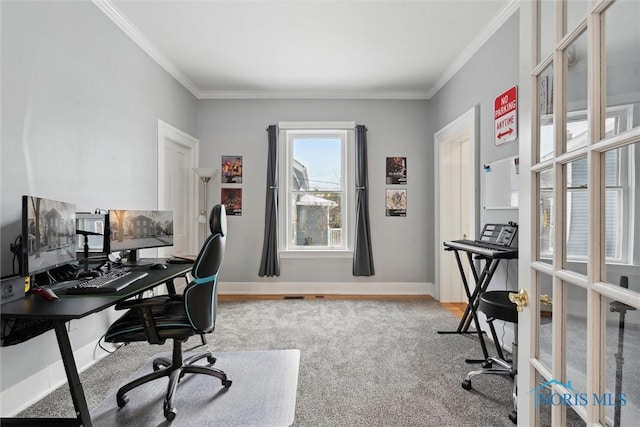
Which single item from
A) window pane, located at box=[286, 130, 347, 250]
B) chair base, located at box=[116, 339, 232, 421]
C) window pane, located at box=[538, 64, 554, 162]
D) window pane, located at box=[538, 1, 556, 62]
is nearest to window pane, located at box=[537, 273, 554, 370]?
window pane, located at box=[538, 64, 554, 162]

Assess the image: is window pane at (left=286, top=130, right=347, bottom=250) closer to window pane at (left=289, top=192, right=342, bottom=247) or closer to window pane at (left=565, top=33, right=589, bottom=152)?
window pane at (left=289, top=192, right=342, bottom=247)

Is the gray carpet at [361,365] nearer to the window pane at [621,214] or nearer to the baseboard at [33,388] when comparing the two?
the baseboard at [33,388]

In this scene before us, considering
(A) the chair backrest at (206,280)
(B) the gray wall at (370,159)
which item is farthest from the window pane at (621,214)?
(B) the gray wall at (370,159)

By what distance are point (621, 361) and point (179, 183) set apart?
406 centimetres

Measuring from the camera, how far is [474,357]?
243cm

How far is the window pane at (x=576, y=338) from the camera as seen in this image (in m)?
0.72

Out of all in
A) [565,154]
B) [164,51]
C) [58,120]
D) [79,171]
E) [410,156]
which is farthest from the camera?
[410,156]

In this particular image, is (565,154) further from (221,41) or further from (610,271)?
(221,41)

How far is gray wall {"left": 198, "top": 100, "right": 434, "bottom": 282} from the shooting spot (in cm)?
422

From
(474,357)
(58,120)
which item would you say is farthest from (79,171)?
(474,357)

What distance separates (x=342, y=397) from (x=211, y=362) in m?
0.99

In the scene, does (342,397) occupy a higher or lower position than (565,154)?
lower

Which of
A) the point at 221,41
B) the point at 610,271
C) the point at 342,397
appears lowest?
the point at 342,397

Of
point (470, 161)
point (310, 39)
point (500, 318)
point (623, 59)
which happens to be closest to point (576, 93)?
point (623, 59)
